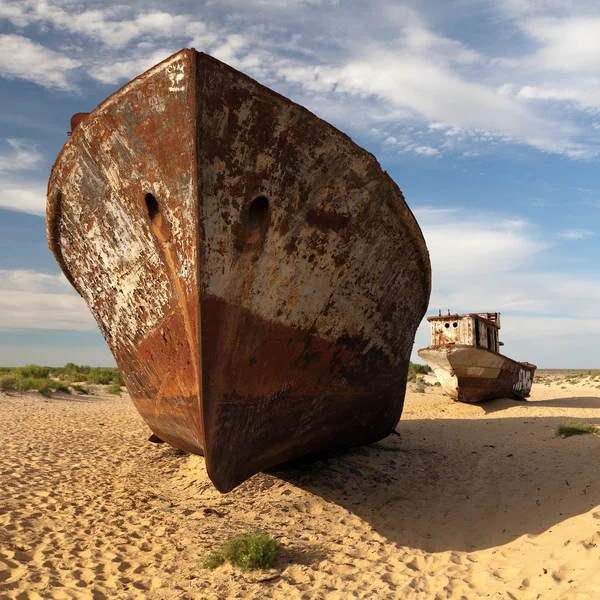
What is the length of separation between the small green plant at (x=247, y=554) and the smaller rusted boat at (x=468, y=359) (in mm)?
10247

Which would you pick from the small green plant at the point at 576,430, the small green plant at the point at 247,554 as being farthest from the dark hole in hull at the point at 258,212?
the small green plant at the point at 576,430

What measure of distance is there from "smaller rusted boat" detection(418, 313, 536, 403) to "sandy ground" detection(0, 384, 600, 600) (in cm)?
522

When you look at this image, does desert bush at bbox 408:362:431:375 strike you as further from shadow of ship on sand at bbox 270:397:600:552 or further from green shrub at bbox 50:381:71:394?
shadow of ship on sand at bbox 270:397:600:552

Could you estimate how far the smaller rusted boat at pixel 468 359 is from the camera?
1363cm

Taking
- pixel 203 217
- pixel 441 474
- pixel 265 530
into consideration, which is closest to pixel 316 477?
pixel 265 530

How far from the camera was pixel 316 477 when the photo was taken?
237 inches

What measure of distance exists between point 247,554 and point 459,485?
3155 millimetres

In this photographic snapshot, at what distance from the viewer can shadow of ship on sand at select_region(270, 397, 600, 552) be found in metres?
4.82

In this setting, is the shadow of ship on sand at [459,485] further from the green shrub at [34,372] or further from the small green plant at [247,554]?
the green shrub at [34,372]

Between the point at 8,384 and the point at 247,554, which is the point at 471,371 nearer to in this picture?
the point at 247,554

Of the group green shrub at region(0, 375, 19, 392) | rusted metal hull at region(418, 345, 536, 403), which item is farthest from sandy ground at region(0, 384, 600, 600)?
green shrub at region(0, 375, 19, 392)

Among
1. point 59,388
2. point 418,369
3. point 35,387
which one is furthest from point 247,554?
point 418,369

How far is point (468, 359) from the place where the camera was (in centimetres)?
1362

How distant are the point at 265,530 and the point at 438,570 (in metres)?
1.59
